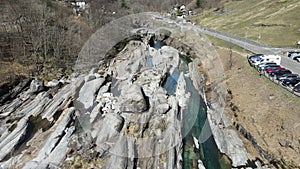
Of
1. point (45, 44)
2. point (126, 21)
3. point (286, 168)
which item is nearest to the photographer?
point (286, 168)

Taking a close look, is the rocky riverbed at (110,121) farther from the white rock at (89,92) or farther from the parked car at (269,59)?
the parked car at (269,59)

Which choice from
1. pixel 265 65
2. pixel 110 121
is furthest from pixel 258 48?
pixel 110 121

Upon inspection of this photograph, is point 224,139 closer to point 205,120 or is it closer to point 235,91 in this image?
point 205,120

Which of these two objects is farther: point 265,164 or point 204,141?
point 204,141

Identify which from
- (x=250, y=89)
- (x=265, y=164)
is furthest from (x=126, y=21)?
(x=265, y=164)

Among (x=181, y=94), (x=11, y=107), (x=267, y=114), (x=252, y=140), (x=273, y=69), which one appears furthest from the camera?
(x=181, y=94)

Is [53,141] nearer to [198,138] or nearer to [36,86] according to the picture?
[36,86]
